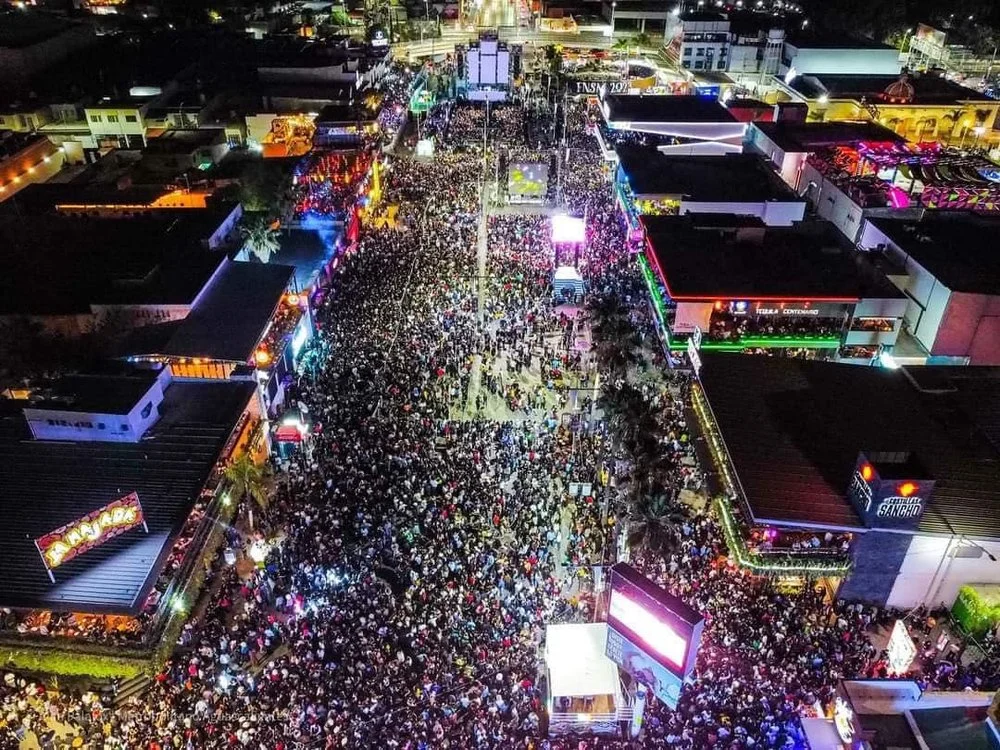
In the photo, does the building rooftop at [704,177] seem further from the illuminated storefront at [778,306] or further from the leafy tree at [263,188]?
the leafy tree at [263,188]

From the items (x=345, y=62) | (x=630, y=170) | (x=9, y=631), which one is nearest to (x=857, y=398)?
(x=630, y=170)

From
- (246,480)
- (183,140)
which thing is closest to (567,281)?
(246,480)

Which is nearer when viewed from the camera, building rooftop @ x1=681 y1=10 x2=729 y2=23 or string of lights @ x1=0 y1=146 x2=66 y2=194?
string of lights @ x1=0 y1=146 x2=66 y2=194

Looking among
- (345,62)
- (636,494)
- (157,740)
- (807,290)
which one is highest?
(345,62)

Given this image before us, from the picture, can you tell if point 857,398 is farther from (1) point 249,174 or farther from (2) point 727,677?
(1) point 249,174

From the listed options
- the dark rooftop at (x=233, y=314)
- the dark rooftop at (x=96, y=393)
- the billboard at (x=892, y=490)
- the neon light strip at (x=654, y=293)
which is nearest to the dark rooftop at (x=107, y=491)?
the dark rooftop at (x=96, y=393)

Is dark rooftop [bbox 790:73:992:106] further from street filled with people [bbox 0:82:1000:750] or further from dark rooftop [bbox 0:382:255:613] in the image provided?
dark rooftop [bbox 0:382:255:613]

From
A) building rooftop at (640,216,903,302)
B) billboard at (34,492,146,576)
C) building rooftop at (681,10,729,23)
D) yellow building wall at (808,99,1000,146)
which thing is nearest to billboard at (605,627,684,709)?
billboard at (34,492,146,576)
